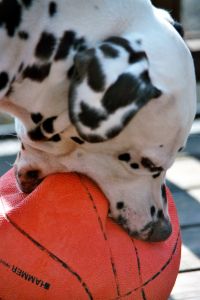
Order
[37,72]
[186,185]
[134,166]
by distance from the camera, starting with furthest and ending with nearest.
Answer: [186,185], [134,166], [37,72]

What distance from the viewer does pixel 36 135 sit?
2469mm

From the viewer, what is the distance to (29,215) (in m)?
2.51

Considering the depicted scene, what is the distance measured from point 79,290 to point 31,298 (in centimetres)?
13

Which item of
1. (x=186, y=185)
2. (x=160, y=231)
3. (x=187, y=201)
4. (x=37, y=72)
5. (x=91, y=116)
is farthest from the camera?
(x=186, y=185)

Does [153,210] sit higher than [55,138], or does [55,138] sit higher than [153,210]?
[55,138]

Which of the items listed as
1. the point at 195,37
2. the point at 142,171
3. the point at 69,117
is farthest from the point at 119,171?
the point at 195,37

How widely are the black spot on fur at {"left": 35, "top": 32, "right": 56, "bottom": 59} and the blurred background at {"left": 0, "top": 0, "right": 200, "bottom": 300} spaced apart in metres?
0.88

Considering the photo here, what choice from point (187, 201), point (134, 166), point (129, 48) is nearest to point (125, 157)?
point (134, 166)

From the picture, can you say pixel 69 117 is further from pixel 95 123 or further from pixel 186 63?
pixel 186 63

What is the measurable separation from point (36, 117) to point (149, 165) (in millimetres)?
310

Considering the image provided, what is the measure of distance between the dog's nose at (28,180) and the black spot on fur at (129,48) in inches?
18.9

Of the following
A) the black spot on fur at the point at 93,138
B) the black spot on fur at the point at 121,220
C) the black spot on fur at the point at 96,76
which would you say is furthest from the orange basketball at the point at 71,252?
the black spot on fur at the point at 96,76

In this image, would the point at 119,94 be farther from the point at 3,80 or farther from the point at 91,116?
the point at 3,80

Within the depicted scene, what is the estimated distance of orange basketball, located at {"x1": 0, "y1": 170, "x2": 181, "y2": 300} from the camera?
Answer: 245 cm
